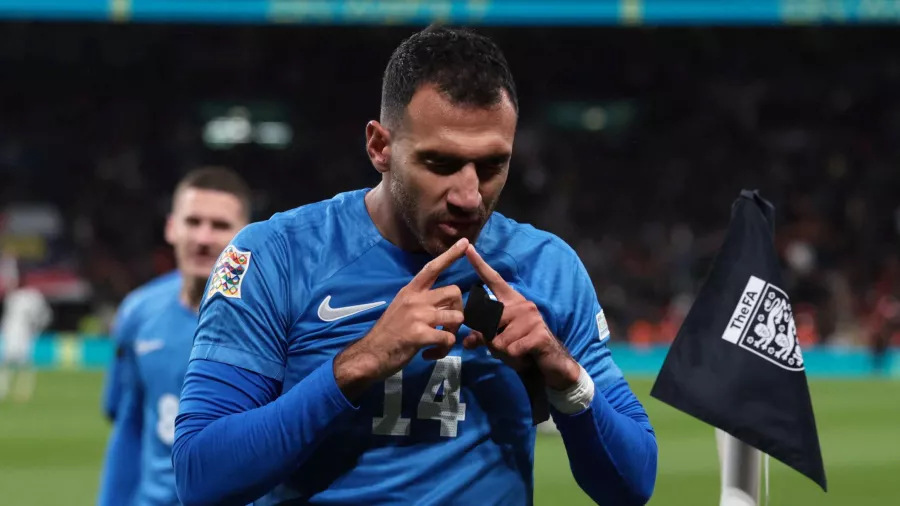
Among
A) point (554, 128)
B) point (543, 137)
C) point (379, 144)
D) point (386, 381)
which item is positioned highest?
point (554, 128)

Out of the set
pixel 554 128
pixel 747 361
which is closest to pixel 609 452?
pixel 747 361

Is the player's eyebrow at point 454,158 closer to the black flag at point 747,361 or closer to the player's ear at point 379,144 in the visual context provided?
the player's ear at point 379,144

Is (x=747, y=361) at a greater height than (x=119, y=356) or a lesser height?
greater

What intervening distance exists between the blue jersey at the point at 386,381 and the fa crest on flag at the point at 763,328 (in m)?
0.43

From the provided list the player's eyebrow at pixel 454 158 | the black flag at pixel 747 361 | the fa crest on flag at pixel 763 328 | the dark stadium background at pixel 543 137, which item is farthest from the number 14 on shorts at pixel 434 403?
the dark stadium background at pixel 543 137

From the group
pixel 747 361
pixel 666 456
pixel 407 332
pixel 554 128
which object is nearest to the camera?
pixel 407 332

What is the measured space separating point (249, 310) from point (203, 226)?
254 cm

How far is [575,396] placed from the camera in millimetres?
2281

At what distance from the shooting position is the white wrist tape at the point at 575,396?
2.28m

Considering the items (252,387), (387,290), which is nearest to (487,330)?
(387,290)

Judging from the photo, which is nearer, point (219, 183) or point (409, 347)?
point (409, 347)

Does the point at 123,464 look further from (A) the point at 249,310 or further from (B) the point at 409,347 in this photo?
(B) the point at 409,347

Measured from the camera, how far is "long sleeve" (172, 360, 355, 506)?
2.15 metres

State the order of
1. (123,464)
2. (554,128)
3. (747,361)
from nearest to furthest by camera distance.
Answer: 1. (747,361)
2. (123,464)
3. (554,128)
